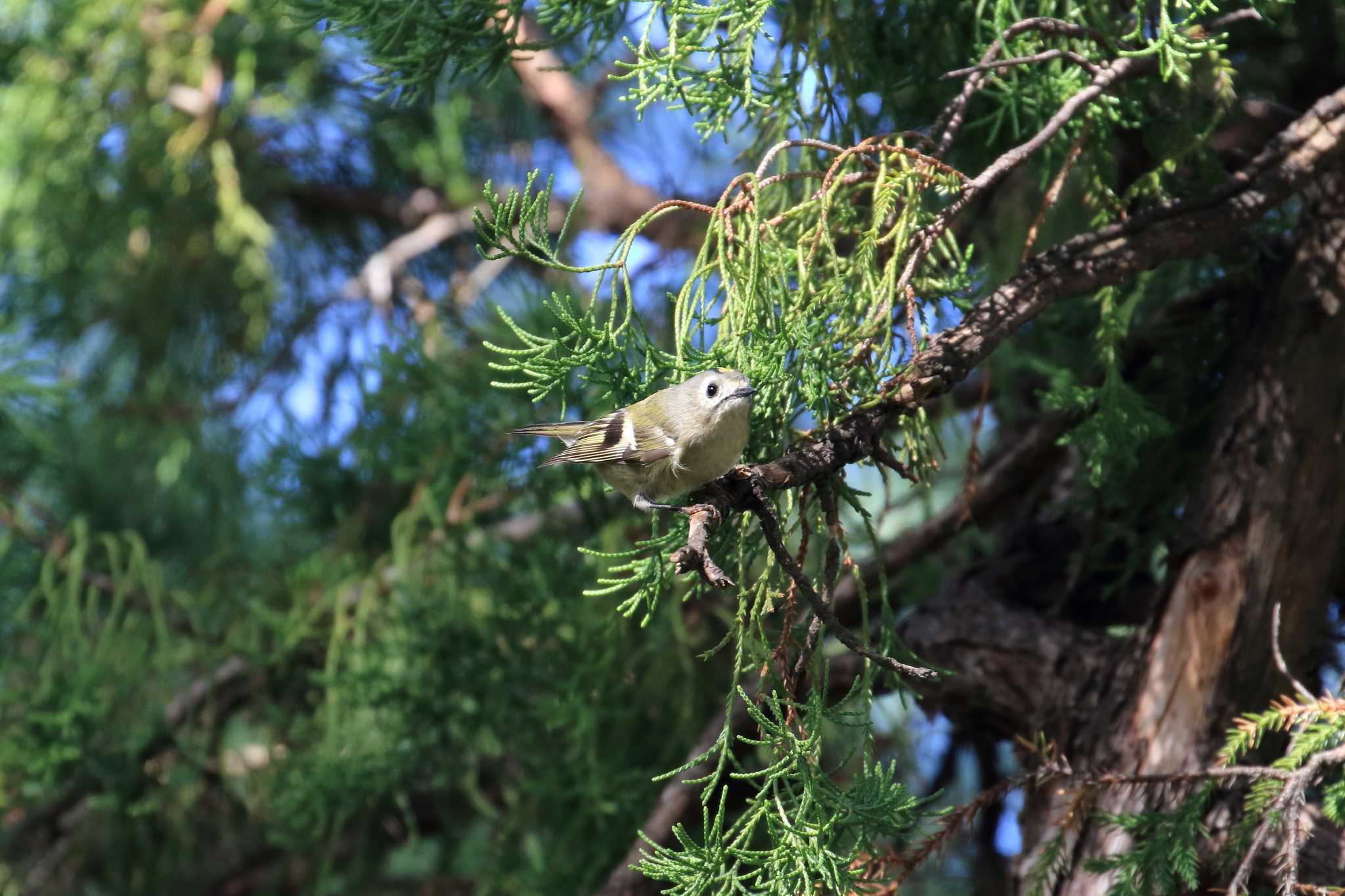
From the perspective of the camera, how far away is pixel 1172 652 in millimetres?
2850

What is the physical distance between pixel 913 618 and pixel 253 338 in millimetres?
3438

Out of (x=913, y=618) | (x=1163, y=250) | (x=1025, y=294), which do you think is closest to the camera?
(x=1025, y=294)

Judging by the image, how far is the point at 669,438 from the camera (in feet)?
8.13

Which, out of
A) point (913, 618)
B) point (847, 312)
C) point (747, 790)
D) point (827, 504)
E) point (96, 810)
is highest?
point (847, 312)

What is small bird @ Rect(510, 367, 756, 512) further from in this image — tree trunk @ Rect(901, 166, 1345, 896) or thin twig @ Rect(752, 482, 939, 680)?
tree trunk @ Rect(901, 166, 1345, 896)

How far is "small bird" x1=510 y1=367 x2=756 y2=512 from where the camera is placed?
7.39 ft

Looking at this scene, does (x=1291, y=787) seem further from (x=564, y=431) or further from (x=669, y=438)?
(x=564, y=431)

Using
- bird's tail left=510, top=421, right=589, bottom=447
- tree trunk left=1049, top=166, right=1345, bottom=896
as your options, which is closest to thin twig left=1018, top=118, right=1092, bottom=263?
tree trunk left=1049, top=166, right=1345, bottom=896

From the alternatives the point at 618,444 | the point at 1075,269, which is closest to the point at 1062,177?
the point at 1075,269

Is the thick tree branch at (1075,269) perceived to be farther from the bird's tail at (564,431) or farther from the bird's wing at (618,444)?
the bird's tail at (564,431)

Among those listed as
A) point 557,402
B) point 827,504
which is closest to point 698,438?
point 827,504

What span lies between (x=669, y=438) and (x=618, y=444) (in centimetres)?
21

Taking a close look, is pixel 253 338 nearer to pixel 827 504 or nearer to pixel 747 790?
pixel 747 790

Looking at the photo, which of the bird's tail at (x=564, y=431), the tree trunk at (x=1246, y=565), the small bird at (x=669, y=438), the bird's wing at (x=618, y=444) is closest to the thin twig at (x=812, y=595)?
the small bird at (x=669, y=438)
